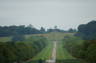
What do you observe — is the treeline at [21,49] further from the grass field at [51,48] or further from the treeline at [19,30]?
the treeline at [19,30]

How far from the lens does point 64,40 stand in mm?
10711

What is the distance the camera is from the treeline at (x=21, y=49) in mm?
9336

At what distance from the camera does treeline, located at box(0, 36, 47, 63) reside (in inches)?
368

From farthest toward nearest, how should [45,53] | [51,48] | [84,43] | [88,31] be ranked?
[51,48]
[88,31]
[45,53]
[84,43]

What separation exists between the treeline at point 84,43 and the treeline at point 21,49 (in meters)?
1.46

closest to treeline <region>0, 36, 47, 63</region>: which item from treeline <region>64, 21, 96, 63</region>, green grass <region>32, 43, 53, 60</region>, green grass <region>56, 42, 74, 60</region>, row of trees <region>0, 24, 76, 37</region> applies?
green grass <region>32, 43, 53, 60</region>

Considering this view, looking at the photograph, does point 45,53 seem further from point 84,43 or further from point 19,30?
point 84,43

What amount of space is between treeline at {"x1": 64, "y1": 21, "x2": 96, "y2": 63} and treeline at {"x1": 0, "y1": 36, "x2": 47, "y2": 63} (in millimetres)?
1464

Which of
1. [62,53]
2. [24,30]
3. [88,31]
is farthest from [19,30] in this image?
[88,31]

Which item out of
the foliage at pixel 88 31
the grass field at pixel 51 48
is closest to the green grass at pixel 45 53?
the grass field at pixel 51 48

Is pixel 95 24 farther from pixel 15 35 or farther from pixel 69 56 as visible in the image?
pixel 15 35

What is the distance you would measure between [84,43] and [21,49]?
128 inches

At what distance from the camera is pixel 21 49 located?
10.5 metres

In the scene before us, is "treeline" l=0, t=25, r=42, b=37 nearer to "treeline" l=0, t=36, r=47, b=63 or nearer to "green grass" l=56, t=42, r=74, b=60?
"treeline" l=0, t=36, r=47, b=63
